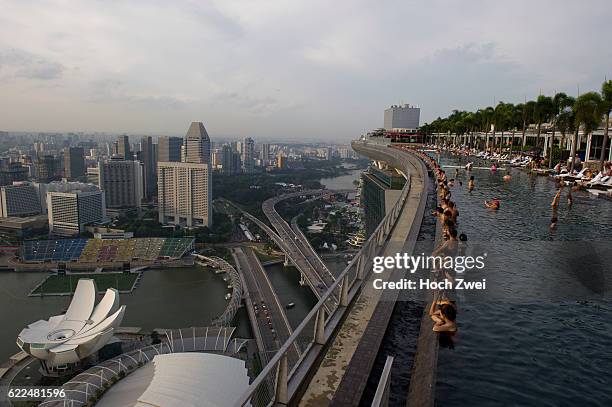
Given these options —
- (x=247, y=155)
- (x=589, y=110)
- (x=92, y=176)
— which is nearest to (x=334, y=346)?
(x=589, y=110)

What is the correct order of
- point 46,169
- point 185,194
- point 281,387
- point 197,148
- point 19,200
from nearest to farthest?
1. point 281,387
2. point 19,200
3. point 185,194
4. point 197,148
5. point 46,169

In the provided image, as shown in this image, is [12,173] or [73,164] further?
[73,164]

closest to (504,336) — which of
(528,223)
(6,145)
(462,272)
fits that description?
(462,272)

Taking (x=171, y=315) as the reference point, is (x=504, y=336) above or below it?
above

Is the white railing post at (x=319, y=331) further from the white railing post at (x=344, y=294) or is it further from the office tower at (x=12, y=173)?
the office tower at (x=12, y=173)

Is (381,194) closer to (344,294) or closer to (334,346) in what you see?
(344,294)

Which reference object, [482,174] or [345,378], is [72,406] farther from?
[482,174]

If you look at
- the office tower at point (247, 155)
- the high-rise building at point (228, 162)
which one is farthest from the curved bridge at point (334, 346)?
the office tower at point (247, 155)
